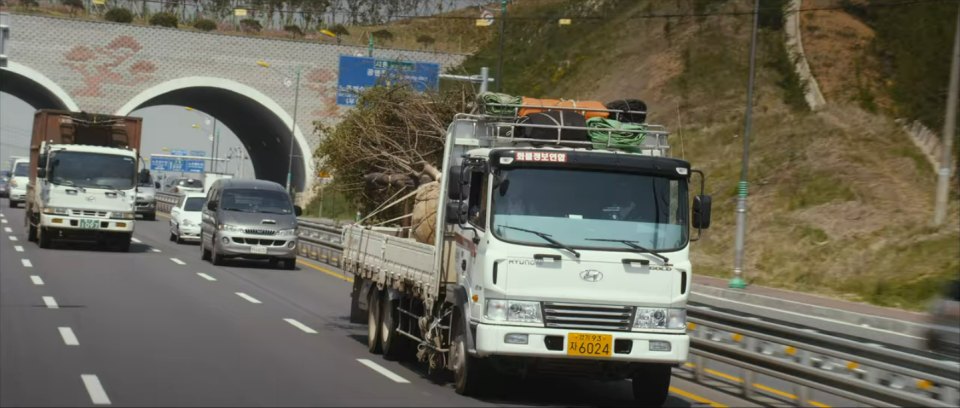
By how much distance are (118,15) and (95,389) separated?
Answer: 69.3m

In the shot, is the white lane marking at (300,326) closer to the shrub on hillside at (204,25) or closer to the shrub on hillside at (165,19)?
the shrub on hillside at (165,19)

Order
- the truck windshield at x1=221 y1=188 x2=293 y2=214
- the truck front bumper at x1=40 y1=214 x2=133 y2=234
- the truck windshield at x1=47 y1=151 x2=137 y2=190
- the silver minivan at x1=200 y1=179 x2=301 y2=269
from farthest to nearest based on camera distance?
the truck windshield at x1=47 y1=151 x2=137 y2=190 → the truck front bumper at x1=40 y1=214 x2=133 y2=234 → the truck windshield at x1=221 y1=188 x2=293 y2=214 → the silver minivan at x1=200 y1=179 x2=301 y2=269

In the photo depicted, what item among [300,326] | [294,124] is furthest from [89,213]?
[294,124]

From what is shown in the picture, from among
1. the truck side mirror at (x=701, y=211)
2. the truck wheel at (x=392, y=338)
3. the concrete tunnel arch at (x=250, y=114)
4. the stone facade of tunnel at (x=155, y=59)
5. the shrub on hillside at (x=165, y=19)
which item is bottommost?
the truck wheel at (x=392, y=338)

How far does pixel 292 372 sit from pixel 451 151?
267 cm

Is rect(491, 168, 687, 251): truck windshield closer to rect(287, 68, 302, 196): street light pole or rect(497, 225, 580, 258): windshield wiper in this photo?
rect(497, 225, 580, 258): windshield wiper

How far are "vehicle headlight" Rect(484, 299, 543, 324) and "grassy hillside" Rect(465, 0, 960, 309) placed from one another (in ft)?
35.4

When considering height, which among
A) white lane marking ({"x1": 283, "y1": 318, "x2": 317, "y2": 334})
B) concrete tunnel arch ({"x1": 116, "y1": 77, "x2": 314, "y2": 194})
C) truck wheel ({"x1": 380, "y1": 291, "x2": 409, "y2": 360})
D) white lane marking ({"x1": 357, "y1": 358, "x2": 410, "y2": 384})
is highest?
concrete tunnel arch ({"x1": 116, "y1": 77, "x2": 314, "y2": 194})

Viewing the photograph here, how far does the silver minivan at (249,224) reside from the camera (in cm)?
2945

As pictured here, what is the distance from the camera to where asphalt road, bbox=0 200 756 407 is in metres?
11.2

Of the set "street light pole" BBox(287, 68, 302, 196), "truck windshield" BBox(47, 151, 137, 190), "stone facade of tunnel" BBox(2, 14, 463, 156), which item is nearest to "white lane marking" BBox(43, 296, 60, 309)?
"truck windshield" BBox(47, 151, 137, 190)

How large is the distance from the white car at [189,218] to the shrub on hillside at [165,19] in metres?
37.0

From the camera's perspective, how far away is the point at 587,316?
11.1 meters

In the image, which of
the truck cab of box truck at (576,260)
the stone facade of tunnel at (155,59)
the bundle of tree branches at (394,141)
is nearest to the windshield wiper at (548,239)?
the truck cab of box truck at (576,260)
